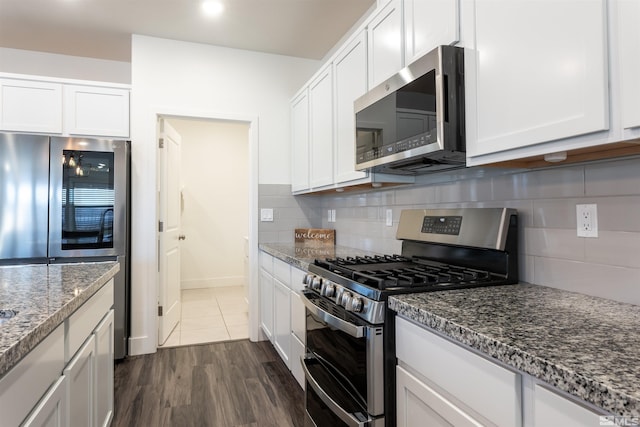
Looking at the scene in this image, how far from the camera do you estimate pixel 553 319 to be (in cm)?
94

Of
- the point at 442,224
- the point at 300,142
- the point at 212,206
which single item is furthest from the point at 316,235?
the point at 212,206

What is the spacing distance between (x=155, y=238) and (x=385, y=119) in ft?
7.58

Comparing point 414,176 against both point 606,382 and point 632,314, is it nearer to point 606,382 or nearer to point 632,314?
point 632,314

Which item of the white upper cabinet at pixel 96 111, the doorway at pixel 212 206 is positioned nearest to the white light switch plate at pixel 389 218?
the white upper cabinet at pixel 96 111

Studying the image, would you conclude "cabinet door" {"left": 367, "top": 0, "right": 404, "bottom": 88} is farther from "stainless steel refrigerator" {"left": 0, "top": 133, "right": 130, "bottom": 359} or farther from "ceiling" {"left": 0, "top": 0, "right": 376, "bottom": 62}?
"stainless steel refrigerator" {"left": 0, "top": 133, "right": 130, "bottom": 359}

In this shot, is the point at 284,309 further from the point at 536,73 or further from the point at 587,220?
the point at 536,73

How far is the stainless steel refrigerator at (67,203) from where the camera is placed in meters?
2.58

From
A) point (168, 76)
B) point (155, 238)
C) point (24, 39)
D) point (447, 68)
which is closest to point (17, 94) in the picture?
point (24, 39)

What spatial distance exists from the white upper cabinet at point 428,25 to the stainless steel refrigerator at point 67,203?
2.34 metres

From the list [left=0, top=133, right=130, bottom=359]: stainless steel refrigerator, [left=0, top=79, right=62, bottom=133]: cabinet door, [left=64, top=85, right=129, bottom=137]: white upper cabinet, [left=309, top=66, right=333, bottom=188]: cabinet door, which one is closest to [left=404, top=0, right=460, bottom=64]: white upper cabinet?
[left=309, top=66, right=333, bottom=188]: cabinet door

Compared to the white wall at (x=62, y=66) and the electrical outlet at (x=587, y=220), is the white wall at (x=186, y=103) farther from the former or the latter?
the electrical outlet at (x=587, y=220)

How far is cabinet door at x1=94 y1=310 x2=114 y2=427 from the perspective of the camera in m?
1.55

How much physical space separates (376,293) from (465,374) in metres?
0.41

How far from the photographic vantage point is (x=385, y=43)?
5.97 feet
